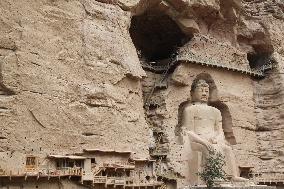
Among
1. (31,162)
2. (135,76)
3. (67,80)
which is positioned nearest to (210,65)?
(135,76)

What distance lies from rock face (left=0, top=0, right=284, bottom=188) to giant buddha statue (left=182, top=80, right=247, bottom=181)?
1.60 ft

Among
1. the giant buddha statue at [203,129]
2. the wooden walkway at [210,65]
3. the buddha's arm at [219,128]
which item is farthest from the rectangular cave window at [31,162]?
the wooden walkway at [210,65]

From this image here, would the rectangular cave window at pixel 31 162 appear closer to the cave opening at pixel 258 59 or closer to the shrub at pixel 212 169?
the shrub at pixel 212 169

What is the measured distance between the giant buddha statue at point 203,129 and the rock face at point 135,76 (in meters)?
0.49

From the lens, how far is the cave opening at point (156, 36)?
71.7 feet

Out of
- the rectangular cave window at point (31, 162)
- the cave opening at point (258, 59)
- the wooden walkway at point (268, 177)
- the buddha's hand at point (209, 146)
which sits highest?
the cave opening at point (258, 59)

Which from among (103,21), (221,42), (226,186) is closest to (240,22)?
(221,42)

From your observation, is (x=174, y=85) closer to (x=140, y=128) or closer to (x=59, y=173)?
(x=140, y=128)

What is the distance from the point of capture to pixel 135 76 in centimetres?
1736

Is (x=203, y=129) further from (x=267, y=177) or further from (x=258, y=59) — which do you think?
(x=258, y=59)

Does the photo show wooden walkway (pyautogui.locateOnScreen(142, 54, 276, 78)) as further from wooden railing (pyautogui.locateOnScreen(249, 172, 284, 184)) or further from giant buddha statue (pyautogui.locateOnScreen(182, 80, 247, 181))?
wooden railing (pyautogui.locateOnScreen(249, 172, 284, 184))

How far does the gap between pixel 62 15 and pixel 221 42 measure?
8957 millimetres

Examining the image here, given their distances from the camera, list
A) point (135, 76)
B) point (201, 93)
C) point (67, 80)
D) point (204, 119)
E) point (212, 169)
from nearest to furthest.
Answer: point (67, 80) → point (212, 169) → point (135, 76) → point (204, 119) → point (201, 93)

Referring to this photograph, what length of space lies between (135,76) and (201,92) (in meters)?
4.19
